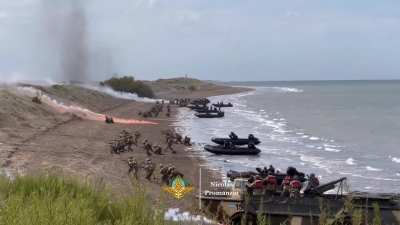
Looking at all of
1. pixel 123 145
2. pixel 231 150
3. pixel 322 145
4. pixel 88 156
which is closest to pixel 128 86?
pixel 322 145

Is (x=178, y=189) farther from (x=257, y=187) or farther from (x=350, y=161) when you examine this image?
(x=350, y=161)

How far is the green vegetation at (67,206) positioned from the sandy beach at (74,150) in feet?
6.64

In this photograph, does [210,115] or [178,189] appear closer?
[178,189]

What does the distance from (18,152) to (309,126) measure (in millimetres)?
46393

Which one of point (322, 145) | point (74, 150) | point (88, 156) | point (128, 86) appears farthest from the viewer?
point (128, 86)

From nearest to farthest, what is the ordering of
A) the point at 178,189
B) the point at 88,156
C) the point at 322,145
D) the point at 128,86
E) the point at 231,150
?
the point at 178,189
the point at 88,156
the point at 231,150
the point at 322,145
the point at 128,86

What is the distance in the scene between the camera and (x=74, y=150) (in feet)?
115

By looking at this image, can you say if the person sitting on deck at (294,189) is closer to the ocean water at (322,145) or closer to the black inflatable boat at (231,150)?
the ocean water at (322,145)

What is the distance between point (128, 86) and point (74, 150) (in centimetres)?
10017

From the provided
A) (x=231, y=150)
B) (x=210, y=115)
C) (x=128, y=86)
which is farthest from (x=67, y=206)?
(x=128, y=86)

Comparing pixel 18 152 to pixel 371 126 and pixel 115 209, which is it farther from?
pixel 371 126

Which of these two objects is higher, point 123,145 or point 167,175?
point 123,145

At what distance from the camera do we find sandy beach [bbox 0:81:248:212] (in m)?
23.4

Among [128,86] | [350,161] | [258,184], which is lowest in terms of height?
[350,161]
